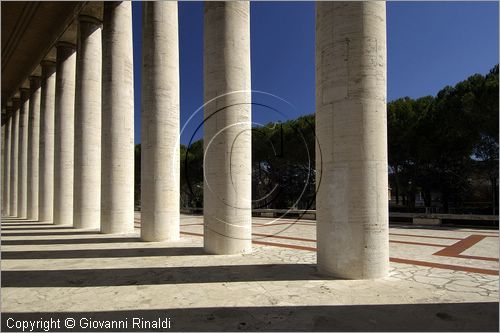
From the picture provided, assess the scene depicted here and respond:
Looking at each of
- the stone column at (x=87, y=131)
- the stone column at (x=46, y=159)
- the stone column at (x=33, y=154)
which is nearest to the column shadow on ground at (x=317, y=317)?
the stone column at (x=87, y=131)

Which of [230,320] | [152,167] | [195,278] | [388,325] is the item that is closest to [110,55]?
[152,167]

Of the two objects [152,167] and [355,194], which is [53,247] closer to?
[152,167]

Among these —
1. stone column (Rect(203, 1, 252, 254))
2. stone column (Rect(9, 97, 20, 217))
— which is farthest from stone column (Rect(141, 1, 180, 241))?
stone column (Rect(9, 97, 20, 217))

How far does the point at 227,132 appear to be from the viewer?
13.0 m

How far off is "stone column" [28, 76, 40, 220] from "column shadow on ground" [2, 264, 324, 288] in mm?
26381

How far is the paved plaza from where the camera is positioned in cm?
641

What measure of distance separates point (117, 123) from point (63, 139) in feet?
30.0

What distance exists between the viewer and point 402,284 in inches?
339

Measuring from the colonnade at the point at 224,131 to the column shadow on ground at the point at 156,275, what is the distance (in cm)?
124

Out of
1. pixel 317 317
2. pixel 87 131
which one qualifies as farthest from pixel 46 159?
pixel 317 317

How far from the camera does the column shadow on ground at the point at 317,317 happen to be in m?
6.01

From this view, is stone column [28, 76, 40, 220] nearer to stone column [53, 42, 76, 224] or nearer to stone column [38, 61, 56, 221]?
stone column [38, 61, 56, 221]

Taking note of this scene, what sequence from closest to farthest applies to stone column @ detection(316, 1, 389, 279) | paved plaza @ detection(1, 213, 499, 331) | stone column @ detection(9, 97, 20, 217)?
paved plaza @ detection(1, 213, 499, 331)
stone column @ detection(316, 1, 389, 279)
stone column @ detection(9, 97, 20, 217)

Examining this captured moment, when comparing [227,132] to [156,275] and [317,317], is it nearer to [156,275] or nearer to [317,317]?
[156,275]
